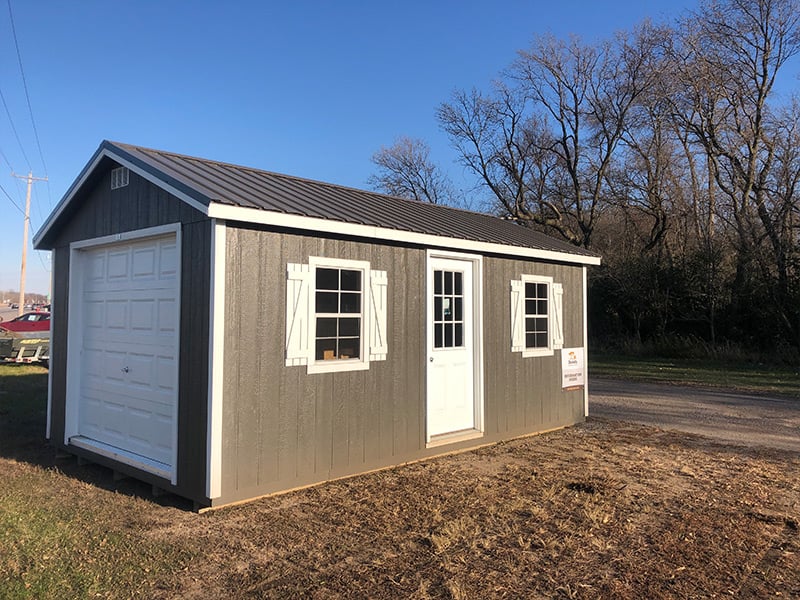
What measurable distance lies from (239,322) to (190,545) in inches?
70.6

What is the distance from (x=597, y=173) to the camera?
A: 83.1 ft

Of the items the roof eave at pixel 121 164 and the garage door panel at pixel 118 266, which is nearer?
the roof eave at pixel 121 164

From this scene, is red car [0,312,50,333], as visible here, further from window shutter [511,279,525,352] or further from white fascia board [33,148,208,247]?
window shutter [511,279,525,352]

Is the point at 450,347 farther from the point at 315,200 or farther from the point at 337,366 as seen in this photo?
the point at 315,200

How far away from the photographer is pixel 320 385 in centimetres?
579

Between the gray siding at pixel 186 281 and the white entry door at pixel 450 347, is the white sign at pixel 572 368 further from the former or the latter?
the gray siding at pixel 186 281

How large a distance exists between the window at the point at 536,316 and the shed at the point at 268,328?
0.05 metres

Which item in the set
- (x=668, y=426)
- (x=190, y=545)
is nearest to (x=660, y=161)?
(x=668, y=426)

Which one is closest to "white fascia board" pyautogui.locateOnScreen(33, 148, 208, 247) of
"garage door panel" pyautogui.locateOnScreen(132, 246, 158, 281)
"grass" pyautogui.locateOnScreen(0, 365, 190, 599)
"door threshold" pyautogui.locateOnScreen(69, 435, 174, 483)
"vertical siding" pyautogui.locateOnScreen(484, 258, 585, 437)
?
"garage door panel" pyautogui.locateOnScreen(132, 246, 158, 281)

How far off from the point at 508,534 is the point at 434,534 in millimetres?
552

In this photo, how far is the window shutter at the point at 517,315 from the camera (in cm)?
798

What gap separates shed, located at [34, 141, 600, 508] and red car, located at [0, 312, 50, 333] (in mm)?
21465

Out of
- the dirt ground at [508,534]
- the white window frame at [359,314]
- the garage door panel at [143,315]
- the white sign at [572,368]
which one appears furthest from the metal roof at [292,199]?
the dirt ground at [508,534]

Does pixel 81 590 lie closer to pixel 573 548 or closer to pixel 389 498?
pixel 389 498
